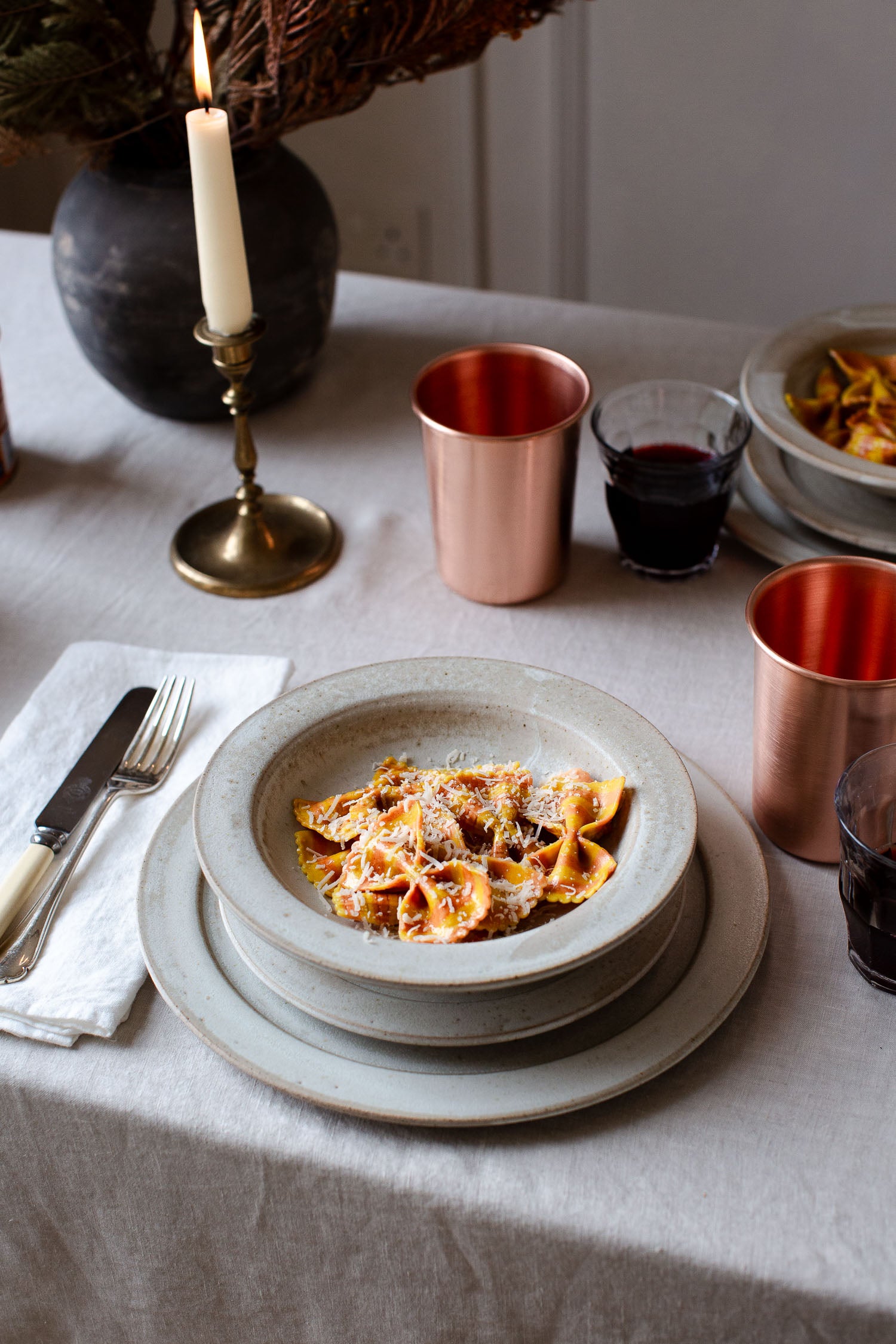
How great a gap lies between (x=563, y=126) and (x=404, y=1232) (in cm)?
205

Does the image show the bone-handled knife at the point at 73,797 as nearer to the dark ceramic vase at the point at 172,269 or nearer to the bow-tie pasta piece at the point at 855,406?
the dark ceramic vase at the point at 172,269

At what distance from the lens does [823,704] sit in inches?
23.8

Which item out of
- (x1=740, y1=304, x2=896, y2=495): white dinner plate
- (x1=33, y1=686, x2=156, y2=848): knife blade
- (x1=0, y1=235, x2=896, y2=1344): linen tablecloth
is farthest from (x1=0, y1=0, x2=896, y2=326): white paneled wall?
(x1=33, y1=686, x2=156, y2=848): knife blade

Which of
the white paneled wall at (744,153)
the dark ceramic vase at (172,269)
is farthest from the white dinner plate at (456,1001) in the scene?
the white paneled wall at (744,153)

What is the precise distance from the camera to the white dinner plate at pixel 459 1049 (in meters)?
0.53

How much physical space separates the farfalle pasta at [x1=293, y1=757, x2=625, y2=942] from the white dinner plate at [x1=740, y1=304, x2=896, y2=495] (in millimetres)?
315

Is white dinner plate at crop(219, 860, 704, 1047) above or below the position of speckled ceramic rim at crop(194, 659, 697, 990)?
below

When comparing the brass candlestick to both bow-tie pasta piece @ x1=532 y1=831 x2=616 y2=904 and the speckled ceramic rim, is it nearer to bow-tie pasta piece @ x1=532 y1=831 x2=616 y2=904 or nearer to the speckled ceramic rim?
the speckled ceramic rim

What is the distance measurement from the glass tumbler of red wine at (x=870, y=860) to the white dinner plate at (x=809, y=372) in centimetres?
28

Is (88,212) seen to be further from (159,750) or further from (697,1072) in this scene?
(697,1072)

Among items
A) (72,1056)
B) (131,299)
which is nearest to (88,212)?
(131,299)

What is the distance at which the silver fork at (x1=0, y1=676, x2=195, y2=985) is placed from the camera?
0.61 m

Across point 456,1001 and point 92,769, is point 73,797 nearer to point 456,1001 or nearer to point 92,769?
point 92,769

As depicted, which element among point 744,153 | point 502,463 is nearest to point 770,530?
point 502,463
